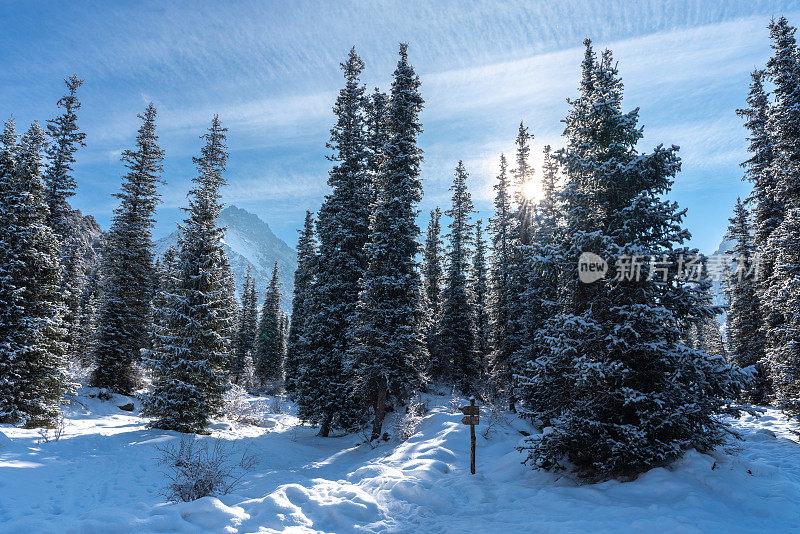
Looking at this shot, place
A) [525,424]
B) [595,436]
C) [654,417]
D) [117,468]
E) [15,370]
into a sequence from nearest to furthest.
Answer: [654,417] < [595,436] < [117,468] < [15,370] < [525,424]

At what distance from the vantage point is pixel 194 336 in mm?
18984

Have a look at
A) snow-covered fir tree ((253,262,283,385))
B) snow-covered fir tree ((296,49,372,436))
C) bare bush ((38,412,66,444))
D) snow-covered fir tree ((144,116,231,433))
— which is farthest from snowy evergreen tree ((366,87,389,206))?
snow-covered fir tree ((253,262,283,385))

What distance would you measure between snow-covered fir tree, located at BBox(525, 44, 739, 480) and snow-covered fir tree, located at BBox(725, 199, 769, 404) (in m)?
21.2

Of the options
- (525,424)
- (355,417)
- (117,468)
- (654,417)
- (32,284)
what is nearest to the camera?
(654,417)

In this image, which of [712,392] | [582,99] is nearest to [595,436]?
[712,392]

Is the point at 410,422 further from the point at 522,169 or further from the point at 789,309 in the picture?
the point at 522,169

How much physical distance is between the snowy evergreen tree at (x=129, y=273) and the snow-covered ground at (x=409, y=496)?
11237mm

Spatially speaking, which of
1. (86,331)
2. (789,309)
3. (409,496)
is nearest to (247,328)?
(86,331)

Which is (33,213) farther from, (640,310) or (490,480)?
(640,310)

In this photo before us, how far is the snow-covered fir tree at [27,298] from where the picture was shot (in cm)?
1423

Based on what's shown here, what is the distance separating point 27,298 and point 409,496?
54.9 ft

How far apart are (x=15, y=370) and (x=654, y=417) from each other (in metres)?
20.9

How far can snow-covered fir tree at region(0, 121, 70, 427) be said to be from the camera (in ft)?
46.7

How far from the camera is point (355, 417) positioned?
21.5 meters
